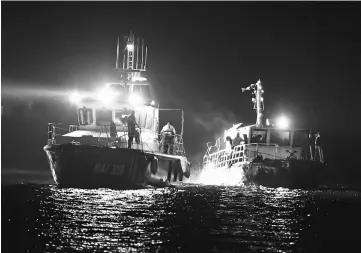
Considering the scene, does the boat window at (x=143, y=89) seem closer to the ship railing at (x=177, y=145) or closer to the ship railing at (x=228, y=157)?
the ship railing at (x=177, y=145)

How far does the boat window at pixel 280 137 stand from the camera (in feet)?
92.9

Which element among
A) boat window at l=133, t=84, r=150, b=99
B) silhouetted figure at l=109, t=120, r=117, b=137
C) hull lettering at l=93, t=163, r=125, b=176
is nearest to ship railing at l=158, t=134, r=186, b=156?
boat window at l=133, t=84, r=150, b=99

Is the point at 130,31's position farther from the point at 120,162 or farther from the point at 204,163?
the point at 204,163

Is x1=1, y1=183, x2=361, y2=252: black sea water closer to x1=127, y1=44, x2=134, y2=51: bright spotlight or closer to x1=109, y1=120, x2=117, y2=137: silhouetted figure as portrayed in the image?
x1=109, y1=120, x2=117, y2=137: silhouetted figure

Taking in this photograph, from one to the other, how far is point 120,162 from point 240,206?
263 inches

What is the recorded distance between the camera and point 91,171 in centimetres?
1794

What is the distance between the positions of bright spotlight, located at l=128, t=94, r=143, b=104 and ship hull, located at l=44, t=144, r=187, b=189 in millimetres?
5397

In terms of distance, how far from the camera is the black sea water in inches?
298

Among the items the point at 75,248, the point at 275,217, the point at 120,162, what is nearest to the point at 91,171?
the point at 120,162

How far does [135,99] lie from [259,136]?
29.9 feet

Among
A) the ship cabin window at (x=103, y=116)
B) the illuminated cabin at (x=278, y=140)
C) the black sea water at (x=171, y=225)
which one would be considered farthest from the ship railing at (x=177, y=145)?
the black sea water at (x=171, y=225)

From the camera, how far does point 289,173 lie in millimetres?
23469

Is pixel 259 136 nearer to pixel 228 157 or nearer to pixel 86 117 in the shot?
pixel 228 157

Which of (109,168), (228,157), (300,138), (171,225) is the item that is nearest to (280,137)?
(300,138)
